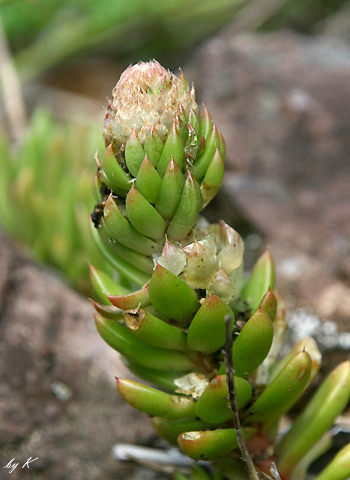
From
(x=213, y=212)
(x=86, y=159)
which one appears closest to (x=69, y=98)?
(x=86, y=159)

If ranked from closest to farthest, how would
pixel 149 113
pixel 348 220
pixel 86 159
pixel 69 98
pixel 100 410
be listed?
1. pixel 149 113
2. pixel 100 410
3. pixel 348 220
4. pixel 86 159
5. pixel 69 98

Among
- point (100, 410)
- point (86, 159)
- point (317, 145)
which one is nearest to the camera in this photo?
point (100, 410)

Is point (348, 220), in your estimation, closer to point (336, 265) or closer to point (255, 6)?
point (336, 265)

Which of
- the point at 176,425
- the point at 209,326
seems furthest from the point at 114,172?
the point at 176,425

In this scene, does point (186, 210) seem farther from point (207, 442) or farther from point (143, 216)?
point (207, 442)

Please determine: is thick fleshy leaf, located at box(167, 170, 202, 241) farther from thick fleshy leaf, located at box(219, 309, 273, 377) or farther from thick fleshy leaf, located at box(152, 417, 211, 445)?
thick fleshy leaf, located at box(152, 417, 211, 445)
